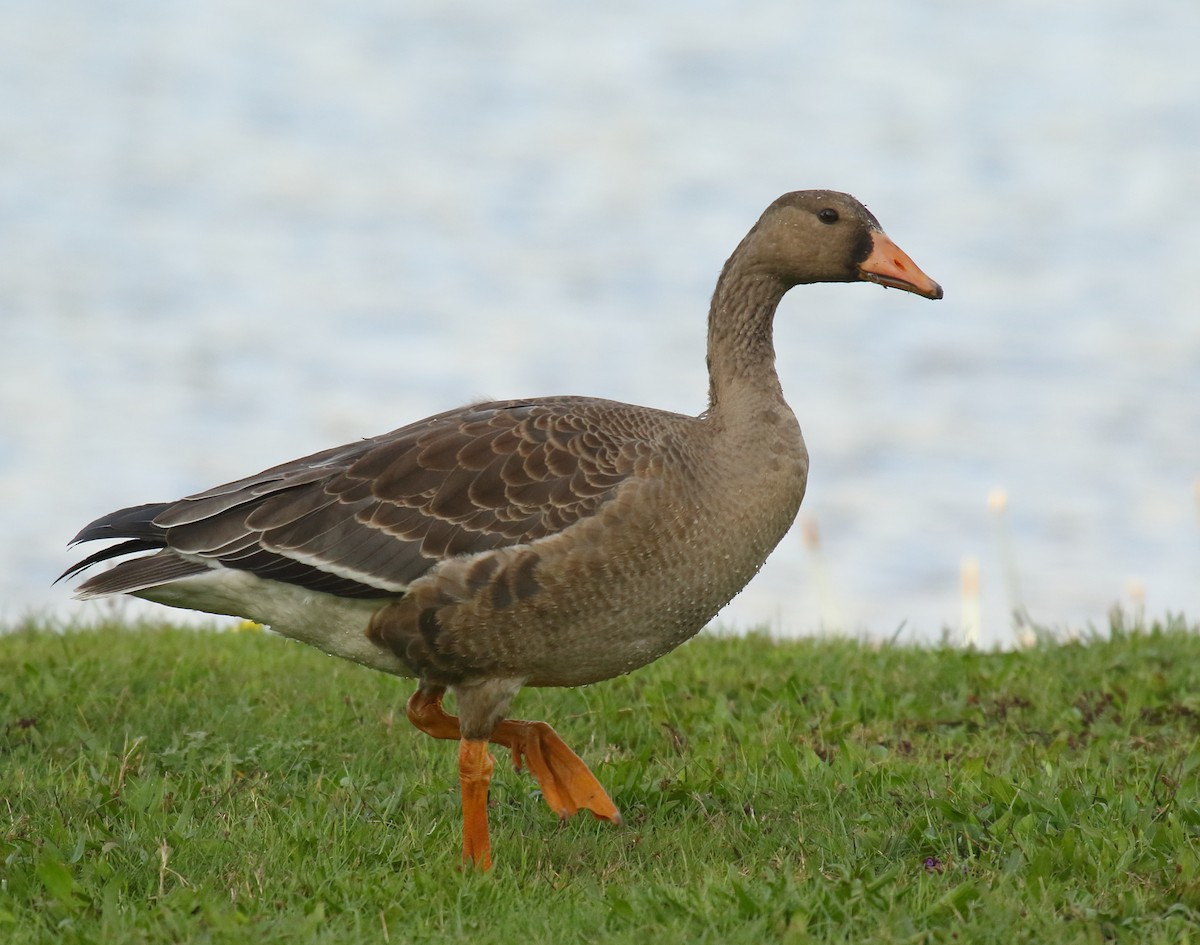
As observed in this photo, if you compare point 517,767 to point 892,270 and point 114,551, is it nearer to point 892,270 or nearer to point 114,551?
point 114,551

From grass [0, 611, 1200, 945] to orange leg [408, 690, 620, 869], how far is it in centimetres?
10

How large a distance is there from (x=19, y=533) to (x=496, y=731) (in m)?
8.77

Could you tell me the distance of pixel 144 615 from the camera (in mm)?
9477

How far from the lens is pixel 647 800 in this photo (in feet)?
20.7

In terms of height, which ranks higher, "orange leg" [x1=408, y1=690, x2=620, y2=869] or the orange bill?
the orange bill

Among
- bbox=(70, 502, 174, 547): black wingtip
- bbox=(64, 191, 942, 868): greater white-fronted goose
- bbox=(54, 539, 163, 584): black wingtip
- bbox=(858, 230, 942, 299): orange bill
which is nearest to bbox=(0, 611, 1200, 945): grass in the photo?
bbox=(64, 191, 942, 868): greater white-fronted goose

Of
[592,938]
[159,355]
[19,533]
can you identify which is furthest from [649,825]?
[159,355]

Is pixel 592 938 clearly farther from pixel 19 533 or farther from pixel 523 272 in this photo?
pixel 523 272

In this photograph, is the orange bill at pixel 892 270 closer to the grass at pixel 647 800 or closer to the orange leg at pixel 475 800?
the grass at pixel 647 800

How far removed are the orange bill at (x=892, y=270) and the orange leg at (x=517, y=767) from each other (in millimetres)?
2184

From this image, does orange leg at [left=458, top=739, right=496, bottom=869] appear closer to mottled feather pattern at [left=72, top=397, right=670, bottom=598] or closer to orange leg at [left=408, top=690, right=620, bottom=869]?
orange leg at [left=408, top=690, right=620, bottom=869]

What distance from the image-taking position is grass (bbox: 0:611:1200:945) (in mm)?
5008

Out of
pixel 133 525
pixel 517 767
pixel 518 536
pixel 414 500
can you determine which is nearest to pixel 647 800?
pixel 517 767

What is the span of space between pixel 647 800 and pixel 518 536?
48.3 inches
